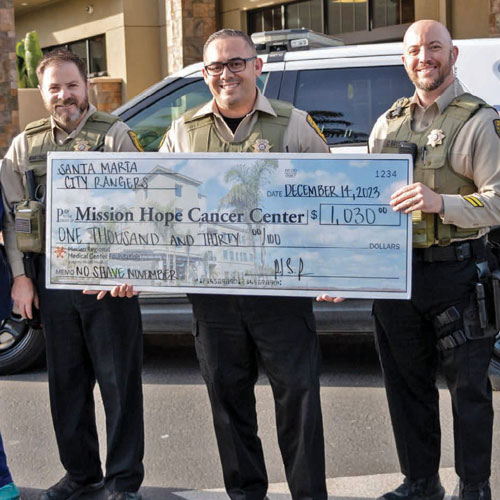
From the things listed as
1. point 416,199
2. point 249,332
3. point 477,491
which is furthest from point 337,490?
point 416,199

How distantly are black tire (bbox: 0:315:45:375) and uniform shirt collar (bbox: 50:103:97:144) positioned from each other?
7.27 feet

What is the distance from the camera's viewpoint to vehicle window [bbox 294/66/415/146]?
5.53 meters

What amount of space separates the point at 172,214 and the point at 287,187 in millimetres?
474

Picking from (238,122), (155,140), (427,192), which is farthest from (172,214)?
(155,140)

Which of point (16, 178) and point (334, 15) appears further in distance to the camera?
point (334, 15)

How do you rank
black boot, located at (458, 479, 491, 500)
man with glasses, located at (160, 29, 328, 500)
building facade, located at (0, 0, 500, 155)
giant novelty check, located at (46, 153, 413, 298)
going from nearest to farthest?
1. giant novelty check, located at (46, 153, 413, 298)
2. man with glasses, located at (160, 29, 328, 500)
3. black boot, located at (458, 479, 491, 500)
4. building facade, located at (0, 0, 500, 155)

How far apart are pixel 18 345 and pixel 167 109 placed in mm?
1850

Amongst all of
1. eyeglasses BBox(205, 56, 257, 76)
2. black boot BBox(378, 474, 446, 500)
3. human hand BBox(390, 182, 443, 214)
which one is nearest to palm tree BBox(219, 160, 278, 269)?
eyeglasses BBox(205, 56, 257, 76)

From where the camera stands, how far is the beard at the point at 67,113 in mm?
3613

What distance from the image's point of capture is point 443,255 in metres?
3.38

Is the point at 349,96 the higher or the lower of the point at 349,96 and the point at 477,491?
the higher

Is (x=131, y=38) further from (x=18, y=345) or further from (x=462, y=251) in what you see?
(x=462, y=251)

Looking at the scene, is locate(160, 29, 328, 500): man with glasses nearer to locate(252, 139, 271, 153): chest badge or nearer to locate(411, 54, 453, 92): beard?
locate(252, 139, 271, 153): chest badge

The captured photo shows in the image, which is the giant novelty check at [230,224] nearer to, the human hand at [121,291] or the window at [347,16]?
the human hand at [121,291]
